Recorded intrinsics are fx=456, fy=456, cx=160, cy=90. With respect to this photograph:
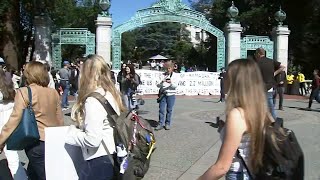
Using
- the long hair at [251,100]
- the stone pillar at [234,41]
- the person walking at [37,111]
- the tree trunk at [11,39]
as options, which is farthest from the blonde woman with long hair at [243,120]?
the stone pillar at [234,41]

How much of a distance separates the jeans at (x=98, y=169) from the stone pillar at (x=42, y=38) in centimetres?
1693

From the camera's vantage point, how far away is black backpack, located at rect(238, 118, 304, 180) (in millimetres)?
2625

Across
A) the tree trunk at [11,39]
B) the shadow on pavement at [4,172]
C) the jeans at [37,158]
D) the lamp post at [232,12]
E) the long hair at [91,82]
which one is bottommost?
the shadow on pavement at [4,172]

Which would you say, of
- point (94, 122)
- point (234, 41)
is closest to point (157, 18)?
point (234, 41)

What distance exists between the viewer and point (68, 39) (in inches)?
813

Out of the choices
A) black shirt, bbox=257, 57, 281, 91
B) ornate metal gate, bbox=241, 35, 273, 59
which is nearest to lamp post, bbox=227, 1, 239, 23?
ornate metal gate, bbox=241, 35, 273, 59

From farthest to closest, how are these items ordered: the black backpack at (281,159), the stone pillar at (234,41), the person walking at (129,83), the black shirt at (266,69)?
the stone pillar at (234,41) < the person walking at (129,83) < the black shirt at (266,69) < the black backpack at (281,159)

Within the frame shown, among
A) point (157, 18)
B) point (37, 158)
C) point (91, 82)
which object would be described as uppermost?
point (157, 18)

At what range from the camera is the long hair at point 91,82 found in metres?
3.59

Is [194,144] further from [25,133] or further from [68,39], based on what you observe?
[68,39]

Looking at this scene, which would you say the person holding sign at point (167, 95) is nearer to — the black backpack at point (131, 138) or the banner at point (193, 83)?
the black backpack at point (131, 138)

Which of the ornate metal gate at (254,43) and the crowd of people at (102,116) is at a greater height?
the ornate metal gate at (254,43)

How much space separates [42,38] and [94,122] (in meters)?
17.4

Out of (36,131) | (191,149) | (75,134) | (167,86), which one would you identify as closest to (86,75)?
(75,134)
